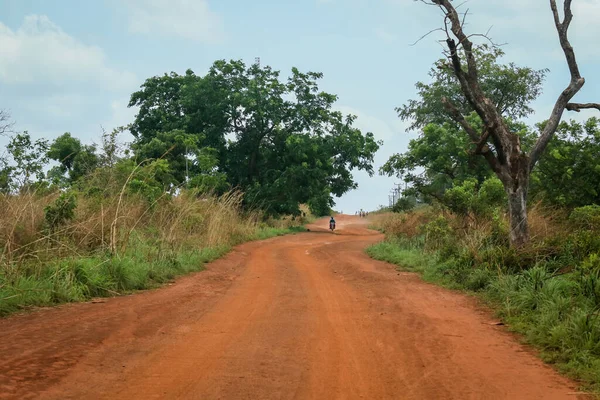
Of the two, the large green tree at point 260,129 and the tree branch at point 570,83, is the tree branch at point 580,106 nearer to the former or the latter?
the tree branch at point 570,83

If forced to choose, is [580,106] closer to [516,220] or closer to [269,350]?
[516,220]

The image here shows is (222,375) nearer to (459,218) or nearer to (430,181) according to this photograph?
(459,218)

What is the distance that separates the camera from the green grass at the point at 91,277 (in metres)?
A: 8.61

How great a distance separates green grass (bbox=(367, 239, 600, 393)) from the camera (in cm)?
614

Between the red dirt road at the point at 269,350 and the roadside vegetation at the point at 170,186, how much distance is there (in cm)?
128

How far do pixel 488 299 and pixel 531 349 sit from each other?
3.22m

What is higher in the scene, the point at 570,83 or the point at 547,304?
the point at 570,83

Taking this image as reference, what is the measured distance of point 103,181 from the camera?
53.4ft

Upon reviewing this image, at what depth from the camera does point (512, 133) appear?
44.0ft

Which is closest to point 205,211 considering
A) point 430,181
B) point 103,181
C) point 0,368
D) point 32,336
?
point 103,181

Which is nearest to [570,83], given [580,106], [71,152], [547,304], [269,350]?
[580,106]

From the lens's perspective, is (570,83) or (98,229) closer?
(98,229)

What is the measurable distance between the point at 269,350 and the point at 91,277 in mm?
5194

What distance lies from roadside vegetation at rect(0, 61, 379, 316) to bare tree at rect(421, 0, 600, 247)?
24.0ft
